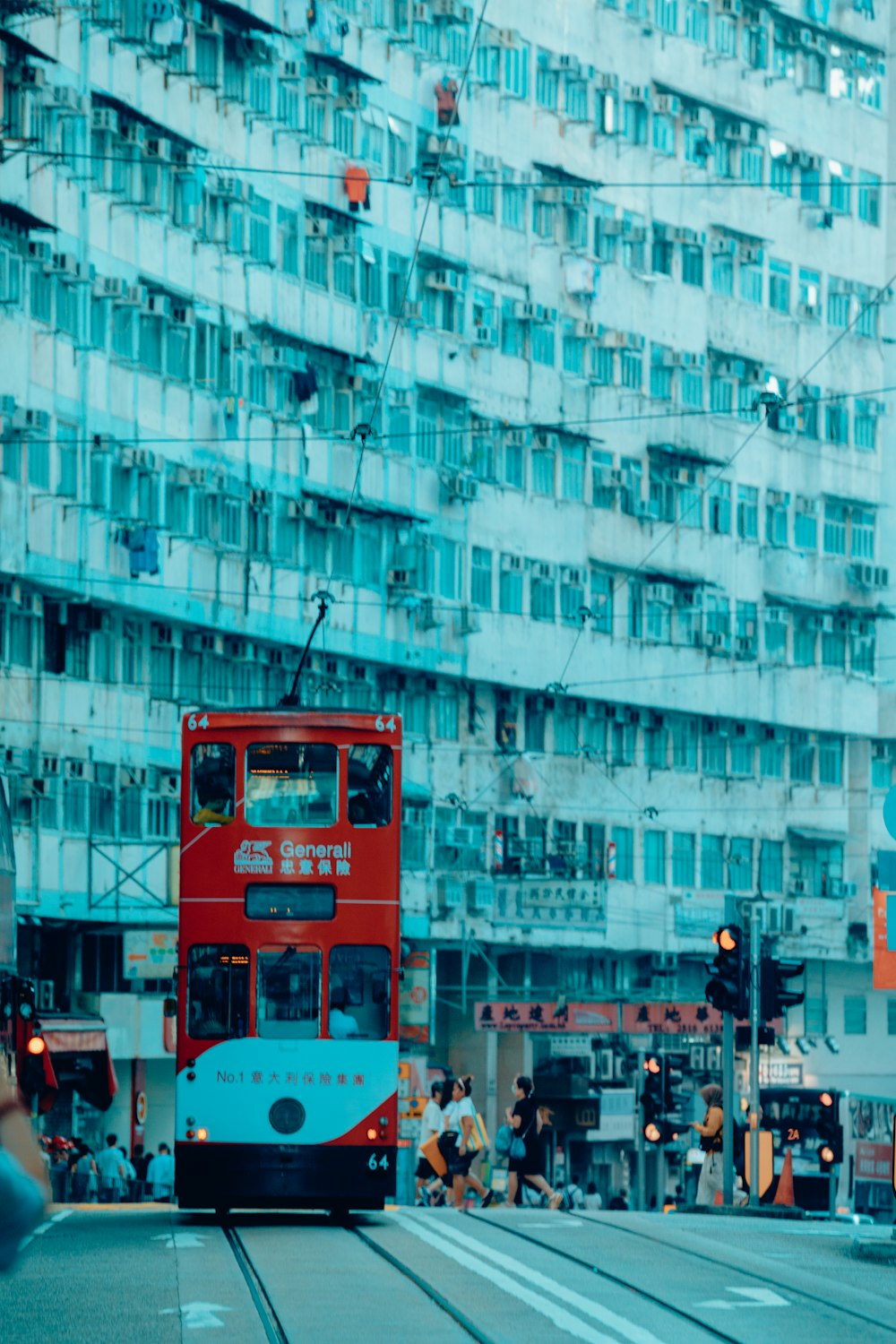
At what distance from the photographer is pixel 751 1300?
45.5ft

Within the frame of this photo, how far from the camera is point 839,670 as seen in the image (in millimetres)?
→ 60031

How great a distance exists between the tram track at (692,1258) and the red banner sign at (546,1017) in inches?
1056

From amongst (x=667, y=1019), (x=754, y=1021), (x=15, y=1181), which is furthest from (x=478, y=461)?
(x=15, y=1181)

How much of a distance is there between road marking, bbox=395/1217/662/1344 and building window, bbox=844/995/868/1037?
41780 millimetres

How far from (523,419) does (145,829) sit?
14.1 m

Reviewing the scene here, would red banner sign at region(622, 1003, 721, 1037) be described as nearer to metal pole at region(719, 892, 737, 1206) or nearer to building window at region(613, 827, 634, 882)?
building window at region(613, 827, 634, 882)

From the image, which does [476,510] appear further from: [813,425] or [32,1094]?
[32,1094]

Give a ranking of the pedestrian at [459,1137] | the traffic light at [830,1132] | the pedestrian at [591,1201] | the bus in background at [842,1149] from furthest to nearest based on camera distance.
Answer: the bus in background at [842,1149]
the pedestrian at [591,1201]
the traffic light at [830,1132]
the pedestrian at [459,1137]

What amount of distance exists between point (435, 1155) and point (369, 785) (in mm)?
6226

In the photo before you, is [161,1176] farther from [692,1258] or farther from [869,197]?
[869,197]

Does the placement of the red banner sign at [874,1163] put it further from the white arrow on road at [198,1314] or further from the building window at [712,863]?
the white arrow on road at [198,1314]

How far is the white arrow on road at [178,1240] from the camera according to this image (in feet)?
56.6

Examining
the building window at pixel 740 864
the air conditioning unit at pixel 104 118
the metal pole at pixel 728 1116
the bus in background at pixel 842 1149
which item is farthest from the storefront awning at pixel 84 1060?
the building window at pixel 740 864

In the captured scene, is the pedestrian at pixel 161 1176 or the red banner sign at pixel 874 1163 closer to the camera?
the pedestrian at pixel 161 1176
